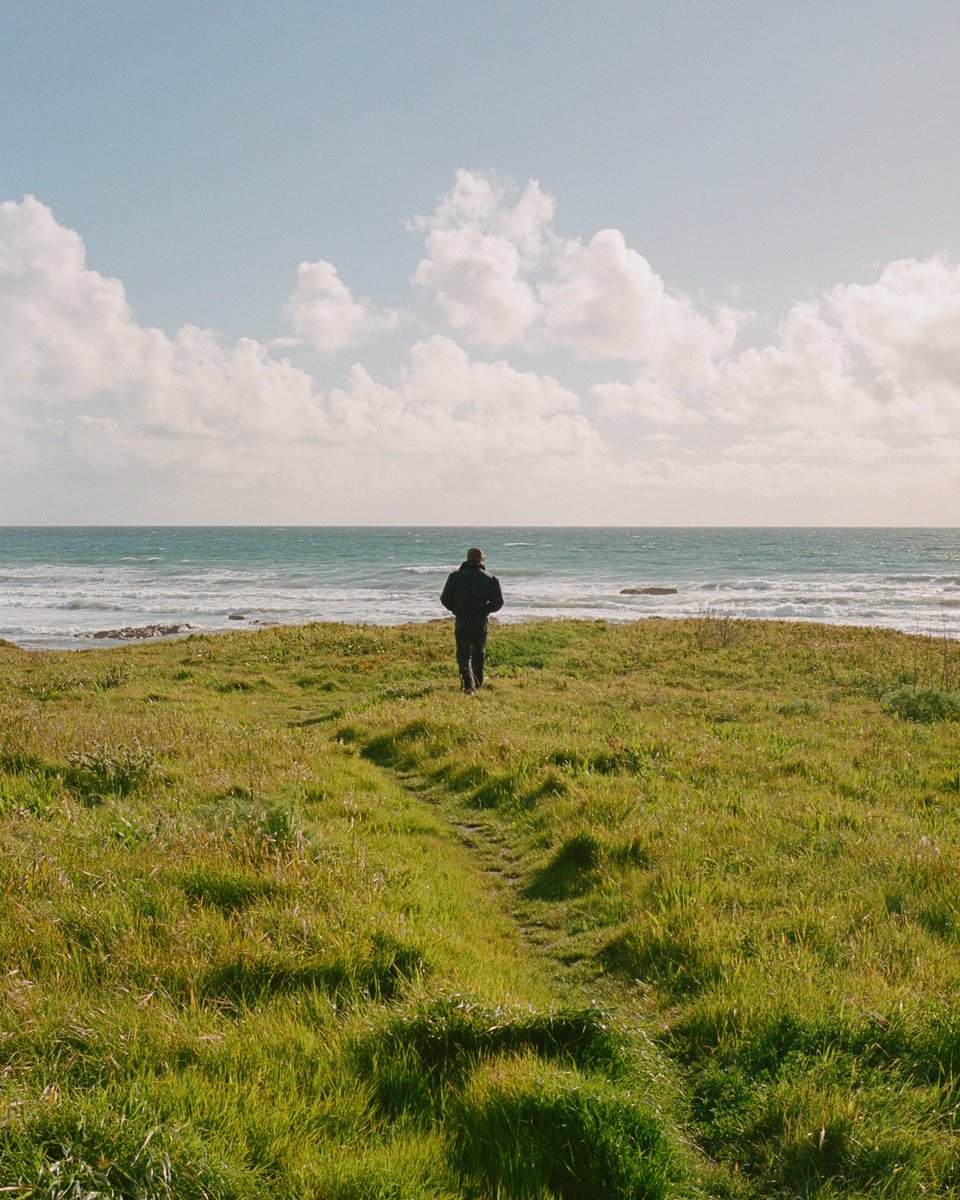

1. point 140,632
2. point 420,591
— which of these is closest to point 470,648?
point 140,632

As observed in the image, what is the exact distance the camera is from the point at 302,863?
18.5ft

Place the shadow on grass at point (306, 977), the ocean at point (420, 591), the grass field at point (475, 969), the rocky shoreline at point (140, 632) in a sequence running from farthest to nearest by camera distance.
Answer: the ocean at point (420, 591) < the rocky shoreline at point (140, 632) < the shadow on grass at point (306, 977) < the grass field at point (475, 969)

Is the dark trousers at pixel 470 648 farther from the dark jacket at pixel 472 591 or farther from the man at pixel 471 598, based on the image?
the dark jacket at pixel 472 591

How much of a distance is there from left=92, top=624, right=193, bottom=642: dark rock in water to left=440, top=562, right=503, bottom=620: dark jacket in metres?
26.6

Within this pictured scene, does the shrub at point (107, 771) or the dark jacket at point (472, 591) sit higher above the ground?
the dark jacket at point (472, 591)

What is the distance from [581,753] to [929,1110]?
709cm

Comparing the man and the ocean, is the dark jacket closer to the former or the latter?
the man

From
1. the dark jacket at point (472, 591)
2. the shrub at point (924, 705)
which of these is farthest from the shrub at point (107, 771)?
the shrub at point (924, 705)

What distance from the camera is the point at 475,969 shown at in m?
4.82

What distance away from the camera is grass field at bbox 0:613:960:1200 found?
3078 mm

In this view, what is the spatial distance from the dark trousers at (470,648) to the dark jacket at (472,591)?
1.66ft

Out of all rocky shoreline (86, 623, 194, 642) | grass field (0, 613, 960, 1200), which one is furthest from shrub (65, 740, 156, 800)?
rocky shoreline (86, 623, 194, 642)

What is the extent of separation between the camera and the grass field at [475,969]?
308 cm

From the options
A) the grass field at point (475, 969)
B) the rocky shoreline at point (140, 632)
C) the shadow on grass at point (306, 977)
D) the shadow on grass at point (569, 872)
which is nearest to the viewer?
the grass field at point (475, 969)
